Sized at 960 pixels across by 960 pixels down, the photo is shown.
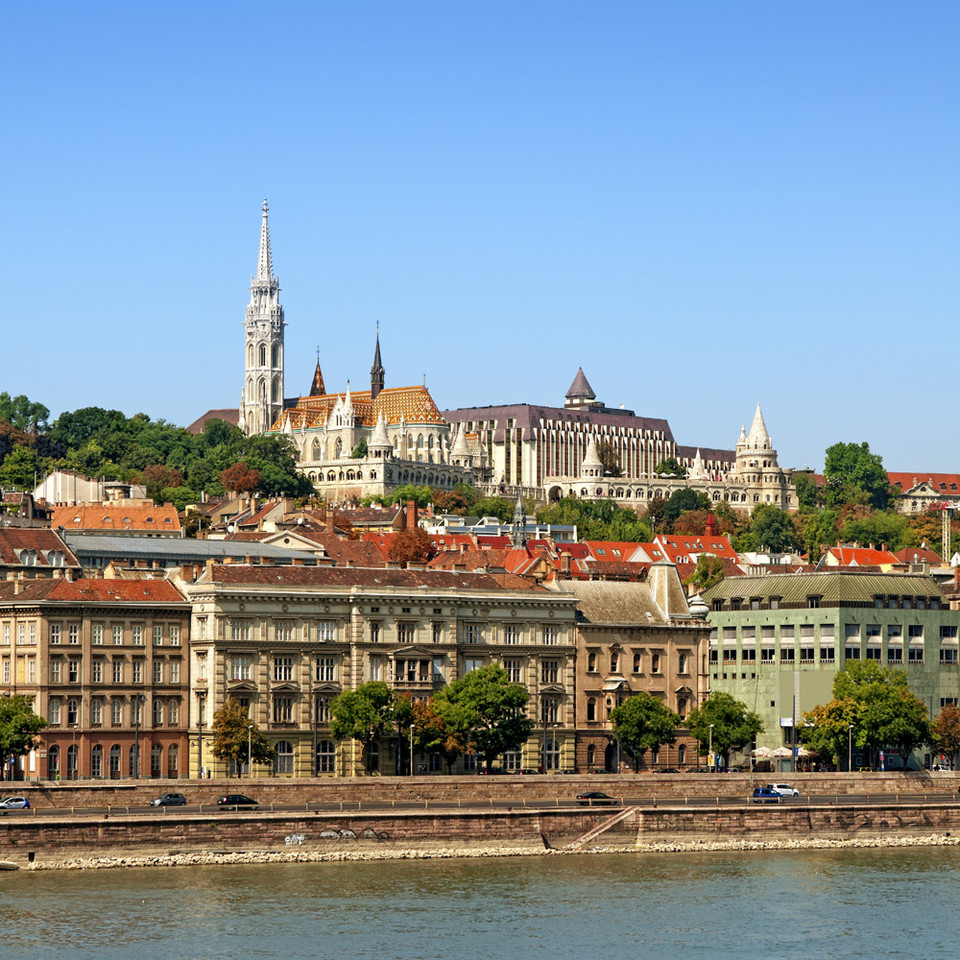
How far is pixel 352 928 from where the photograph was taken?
241 ft

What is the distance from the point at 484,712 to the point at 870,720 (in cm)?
2005

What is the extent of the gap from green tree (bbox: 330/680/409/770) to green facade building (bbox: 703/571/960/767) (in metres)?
26.6

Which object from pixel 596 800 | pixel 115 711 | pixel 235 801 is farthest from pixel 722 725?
pixel 235 801

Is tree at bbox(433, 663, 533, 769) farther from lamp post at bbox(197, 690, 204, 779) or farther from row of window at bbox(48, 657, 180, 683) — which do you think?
row of window at bbox(48, 657, 180, 683)

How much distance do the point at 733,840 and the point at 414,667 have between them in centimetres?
2362

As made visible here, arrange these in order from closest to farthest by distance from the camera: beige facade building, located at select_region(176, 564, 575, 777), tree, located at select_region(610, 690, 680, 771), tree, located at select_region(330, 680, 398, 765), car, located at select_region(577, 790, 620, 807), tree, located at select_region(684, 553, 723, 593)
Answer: car, located at select_region(577, 790, 620, 807)
tree, located at select_region(330, 680, 398, 765)
beige facade building, located at select_region(176, 564, 575, 777)
tree, located at select_region(610, 690, 680, 771)
tree, located at select_region(684, 553, 723, 593)

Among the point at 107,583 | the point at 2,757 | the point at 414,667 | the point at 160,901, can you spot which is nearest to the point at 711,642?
the point at 414,667

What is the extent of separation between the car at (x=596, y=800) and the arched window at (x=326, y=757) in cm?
1464

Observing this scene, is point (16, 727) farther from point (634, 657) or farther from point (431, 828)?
point (634, 657)

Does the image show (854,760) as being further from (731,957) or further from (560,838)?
(731,957)

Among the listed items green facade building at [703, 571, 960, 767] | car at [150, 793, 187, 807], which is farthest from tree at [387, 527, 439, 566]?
car at [150, 793, 187, 807]

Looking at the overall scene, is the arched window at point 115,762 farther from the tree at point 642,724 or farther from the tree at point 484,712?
the tree at point 642,724

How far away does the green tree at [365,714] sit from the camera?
10394cm

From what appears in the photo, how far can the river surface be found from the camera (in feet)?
233
